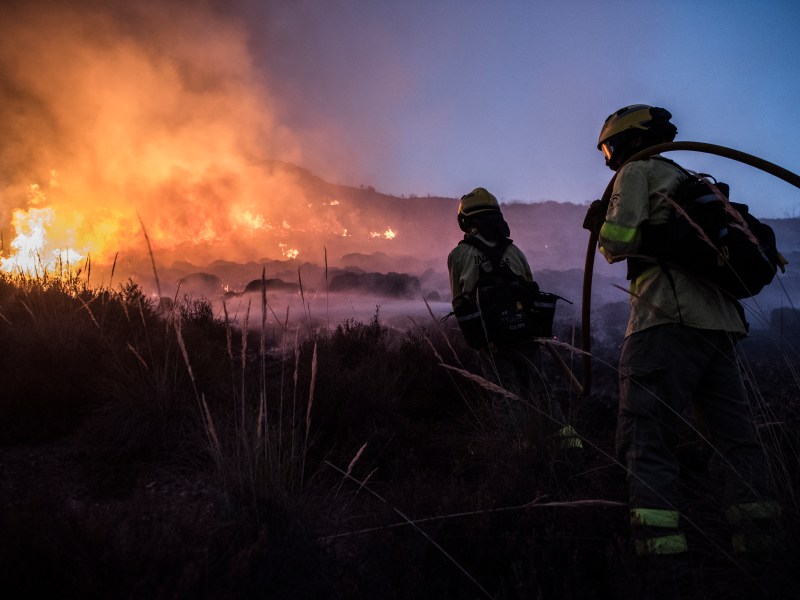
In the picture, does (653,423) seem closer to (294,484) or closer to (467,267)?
(294,484)

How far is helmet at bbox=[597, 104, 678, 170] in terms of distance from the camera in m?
2.64

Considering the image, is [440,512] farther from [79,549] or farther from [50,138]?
[50,138]

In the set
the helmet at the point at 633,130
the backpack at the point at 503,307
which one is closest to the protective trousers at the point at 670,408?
the helmet at the point at 633,130

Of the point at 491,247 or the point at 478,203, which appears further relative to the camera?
the point at 478,203

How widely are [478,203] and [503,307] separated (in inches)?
43.3

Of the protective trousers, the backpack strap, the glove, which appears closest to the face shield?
the glove

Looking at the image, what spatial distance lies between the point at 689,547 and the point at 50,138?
1003 inches

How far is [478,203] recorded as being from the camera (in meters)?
4.39

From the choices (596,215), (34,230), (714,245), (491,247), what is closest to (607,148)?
(596,215)

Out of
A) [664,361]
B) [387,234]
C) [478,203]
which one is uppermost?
[387,234]

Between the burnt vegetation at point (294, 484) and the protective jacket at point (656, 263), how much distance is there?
377 millimetres

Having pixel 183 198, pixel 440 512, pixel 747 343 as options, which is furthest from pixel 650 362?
pixel 183 198

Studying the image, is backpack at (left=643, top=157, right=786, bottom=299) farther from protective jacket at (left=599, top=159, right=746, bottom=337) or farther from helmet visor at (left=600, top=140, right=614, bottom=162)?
helmet visor at (left=600, top=140, right=614, bottom=162)

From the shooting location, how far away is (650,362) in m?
2.35
